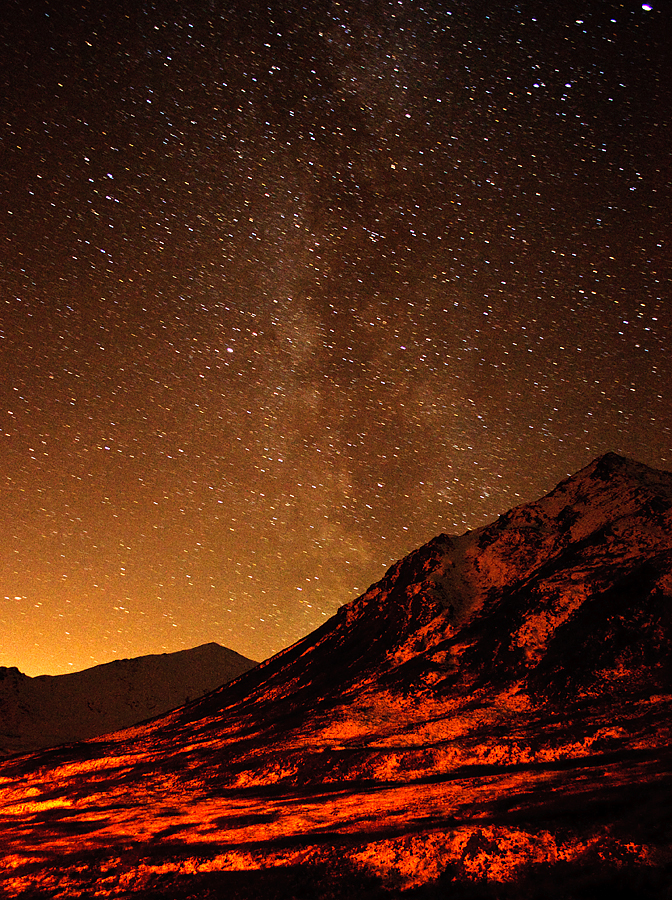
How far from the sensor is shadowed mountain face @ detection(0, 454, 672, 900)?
53.5 ft

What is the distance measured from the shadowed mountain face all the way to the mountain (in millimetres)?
86541

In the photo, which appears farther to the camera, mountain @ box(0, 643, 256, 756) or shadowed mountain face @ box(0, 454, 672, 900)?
mountain @ box(0, 643, 256, 756)

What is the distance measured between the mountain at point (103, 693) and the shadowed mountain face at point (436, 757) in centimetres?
8654

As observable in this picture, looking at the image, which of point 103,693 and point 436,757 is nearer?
point 436,757

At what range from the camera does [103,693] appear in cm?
16038

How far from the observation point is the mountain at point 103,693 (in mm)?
135988

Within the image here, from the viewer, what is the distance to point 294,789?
90.4 ft

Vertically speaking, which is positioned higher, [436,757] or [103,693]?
[103,693]

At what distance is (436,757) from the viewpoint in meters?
29.0

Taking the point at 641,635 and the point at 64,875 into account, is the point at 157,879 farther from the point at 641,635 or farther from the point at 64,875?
the point at 641,635

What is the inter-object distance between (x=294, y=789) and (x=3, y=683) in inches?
6053

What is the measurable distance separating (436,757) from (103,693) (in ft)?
513

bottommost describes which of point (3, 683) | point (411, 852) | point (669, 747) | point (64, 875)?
point (669, 747)

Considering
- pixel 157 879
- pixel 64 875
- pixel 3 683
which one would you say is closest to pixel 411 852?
pixel 157 879
